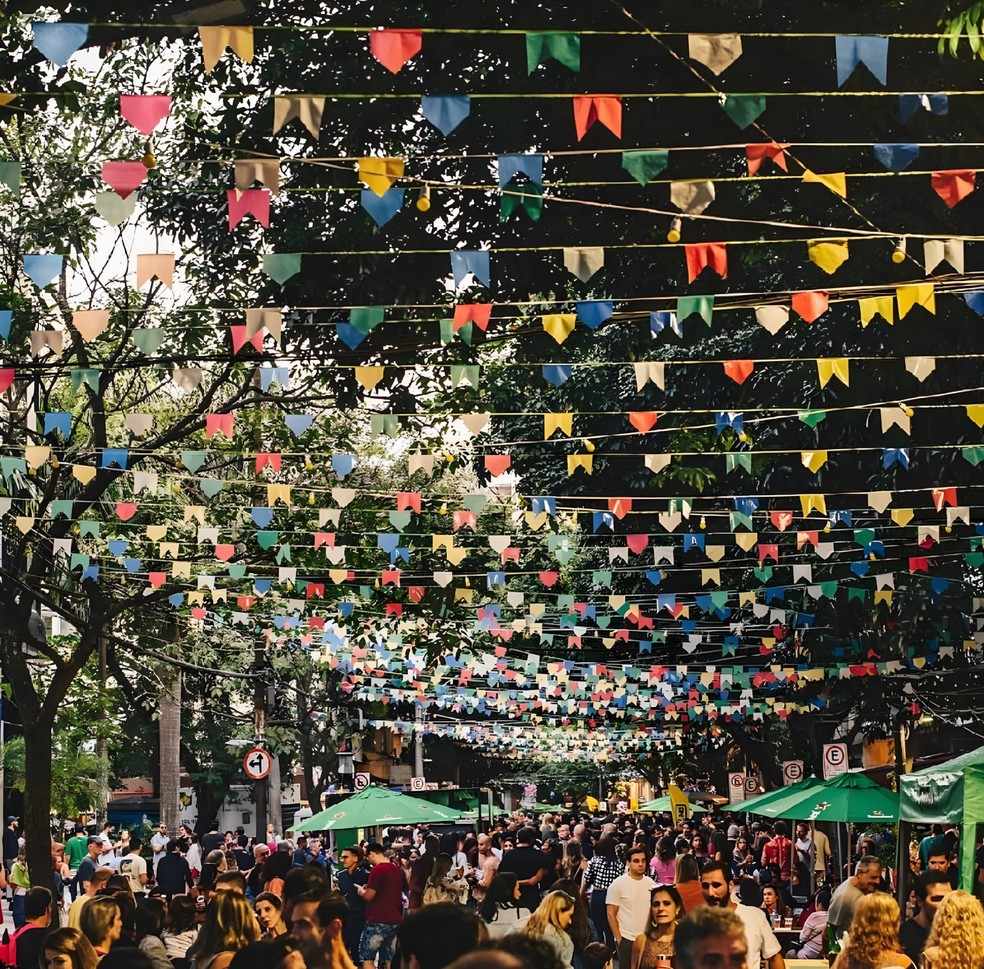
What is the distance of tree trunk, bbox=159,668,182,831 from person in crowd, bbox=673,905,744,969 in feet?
87.4

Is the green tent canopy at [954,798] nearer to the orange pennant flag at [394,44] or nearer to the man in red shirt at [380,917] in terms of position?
the man in red shirt at [380,917]

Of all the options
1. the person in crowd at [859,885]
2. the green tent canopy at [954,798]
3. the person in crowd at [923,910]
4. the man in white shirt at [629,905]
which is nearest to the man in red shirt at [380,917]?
the man in white shirt at [629,905]

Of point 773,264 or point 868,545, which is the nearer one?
point 773,264

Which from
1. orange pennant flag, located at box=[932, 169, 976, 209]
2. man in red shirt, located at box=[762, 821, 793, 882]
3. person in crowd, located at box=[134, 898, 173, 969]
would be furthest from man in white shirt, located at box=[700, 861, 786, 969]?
man in red shirt, located at box=[762, 821, 793, 882]

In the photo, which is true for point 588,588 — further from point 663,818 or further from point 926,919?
point 663,818

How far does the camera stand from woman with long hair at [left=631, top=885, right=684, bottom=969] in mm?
10688

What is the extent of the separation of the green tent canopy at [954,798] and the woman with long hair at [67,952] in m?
7.11

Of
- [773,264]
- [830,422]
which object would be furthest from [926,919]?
[830,422]

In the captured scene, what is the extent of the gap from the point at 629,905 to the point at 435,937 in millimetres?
8606

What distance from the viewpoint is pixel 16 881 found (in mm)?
22531

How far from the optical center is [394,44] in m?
6.41

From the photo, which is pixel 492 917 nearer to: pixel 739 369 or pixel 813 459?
pixel 813 459

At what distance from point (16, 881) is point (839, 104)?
17.9 metres

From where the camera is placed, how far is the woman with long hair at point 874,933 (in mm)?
7578
